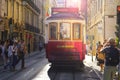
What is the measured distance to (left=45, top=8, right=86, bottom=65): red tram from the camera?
2533cm

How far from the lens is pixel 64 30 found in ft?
85.2

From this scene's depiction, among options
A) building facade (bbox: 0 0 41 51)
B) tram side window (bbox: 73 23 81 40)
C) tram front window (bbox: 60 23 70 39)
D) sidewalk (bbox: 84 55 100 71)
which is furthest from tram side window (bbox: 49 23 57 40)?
building facade (bbox: 0 0 41 51)

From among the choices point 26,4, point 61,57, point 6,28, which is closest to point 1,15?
point 6,28

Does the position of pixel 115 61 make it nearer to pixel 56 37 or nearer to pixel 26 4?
pixel 56 37

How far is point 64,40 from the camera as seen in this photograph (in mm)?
25672

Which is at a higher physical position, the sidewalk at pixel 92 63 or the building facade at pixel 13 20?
the building facade at pixel 13 20

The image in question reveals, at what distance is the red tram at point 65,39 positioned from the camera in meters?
25.3

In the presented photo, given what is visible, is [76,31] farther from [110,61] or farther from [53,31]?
[110,61]

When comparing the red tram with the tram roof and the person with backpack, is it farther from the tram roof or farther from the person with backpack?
the person with backpack

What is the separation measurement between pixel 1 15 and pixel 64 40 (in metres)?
15.9

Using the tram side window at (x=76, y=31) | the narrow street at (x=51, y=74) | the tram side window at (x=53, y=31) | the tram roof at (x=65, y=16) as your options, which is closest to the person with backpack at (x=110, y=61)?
the narrow street at (x=51, y=74)

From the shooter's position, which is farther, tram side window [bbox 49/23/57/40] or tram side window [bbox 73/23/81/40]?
tram side window [bbox 49/23/57/40]

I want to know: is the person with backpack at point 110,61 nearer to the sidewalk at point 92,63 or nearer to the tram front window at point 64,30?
the tram front window at point 64,30

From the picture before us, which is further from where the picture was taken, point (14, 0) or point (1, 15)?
point (14, 0)
